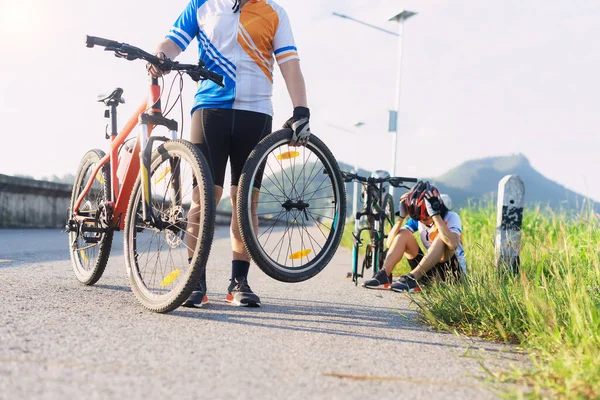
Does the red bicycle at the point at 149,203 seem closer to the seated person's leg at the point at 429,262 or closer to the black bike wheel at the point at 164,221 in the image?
the black bike wheel at the point at 164,221

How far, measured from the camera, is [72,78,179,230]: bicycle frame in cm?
349

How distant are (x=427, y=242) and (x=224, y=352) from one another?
11.3 feet

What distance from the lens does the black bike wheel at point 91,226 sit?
4164mm

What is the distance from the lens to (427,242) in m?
5.48

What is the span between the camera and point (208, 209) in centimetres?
313

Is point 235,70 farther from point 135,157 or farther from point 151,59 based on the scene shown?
point 135,157

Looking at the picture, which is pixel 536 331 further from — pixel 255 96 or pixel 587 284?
pixel 255 96

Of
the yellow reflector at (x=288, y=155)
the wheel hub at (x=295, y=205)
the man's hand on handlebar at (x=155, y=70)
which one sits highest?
the man's hand on handlebar at (x=155, y=70)

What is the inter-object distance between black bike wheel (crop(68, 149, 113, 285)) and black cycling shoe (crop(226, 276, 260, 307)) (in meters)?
0.95

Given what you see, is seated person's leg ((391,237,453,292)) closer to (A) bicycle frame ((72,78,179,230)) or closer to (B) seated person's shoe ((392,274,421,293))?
(B) seated person's shoe ((392,274,421,293))

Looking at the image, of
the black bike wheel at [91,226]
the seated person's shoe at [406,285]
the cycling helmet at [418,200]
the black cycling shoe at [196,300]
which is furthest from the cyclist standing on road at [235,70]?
the cycling helmet at [418,200]

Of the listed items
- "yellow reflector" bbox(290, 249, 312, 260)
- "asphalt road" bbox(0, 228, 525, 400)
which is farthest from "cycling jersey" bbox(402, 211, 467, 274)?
"yellow reflector" bbox(290, 249, 312, 260)

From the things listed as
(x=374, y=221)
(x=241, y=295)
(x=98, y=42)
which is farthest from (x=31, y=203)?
(x=98, y=42)

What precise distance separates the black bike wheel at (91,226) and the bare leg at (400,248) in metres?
2.47
